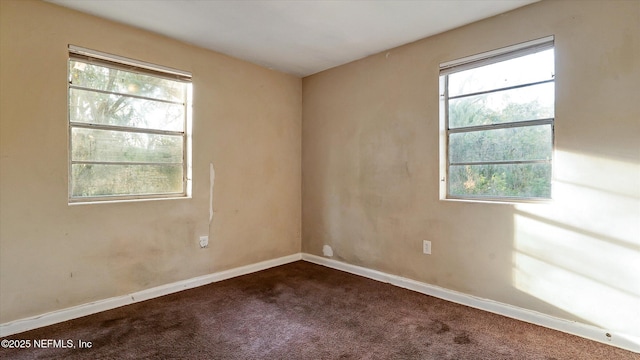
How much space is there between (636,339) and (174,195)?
3.71m

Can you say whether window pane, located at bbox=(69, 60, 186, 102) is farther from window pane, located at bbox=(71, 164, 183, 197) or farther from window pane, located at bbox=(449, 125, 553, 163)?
window pane, located at bbox=(449, 125, 553, 163)

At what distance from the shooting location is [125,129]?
274cm

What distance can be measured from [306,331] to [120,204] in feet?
6.18

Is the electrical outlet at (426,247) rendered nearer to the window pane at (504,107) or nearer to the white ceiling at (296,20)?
the window pane at (504,107)

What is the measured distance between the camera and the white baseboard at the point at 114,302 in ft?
7.23

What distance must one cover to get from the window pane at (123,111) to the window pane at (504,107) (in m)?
2.64

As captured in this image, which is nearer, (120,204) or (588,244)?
(588,244)

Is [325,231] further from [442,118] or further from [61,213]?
[61,213]

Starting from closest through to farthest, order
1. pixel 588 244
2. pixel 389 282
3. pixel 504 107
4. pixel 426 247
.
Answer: pixel 588 244, pixel 504 107, pixel 426 247, pixel 389 282

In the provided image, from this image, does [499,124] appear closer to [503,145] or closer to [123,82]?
[503,145]

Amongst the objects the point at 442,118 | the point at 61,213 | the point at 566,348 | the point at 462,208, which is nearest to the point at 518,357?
the point at 566,348

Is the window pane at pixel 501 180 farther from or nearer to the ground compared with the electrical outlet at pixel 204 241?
farther from the ground

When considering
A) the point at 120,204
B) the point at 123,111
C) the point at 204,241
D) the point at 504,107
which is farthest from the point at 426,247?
the point at 123,111

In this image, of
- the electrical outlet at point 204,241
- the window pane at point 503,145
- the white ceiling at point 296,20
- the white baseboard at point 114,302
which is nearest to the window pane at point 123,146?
the electrical outlet at point 204,241
